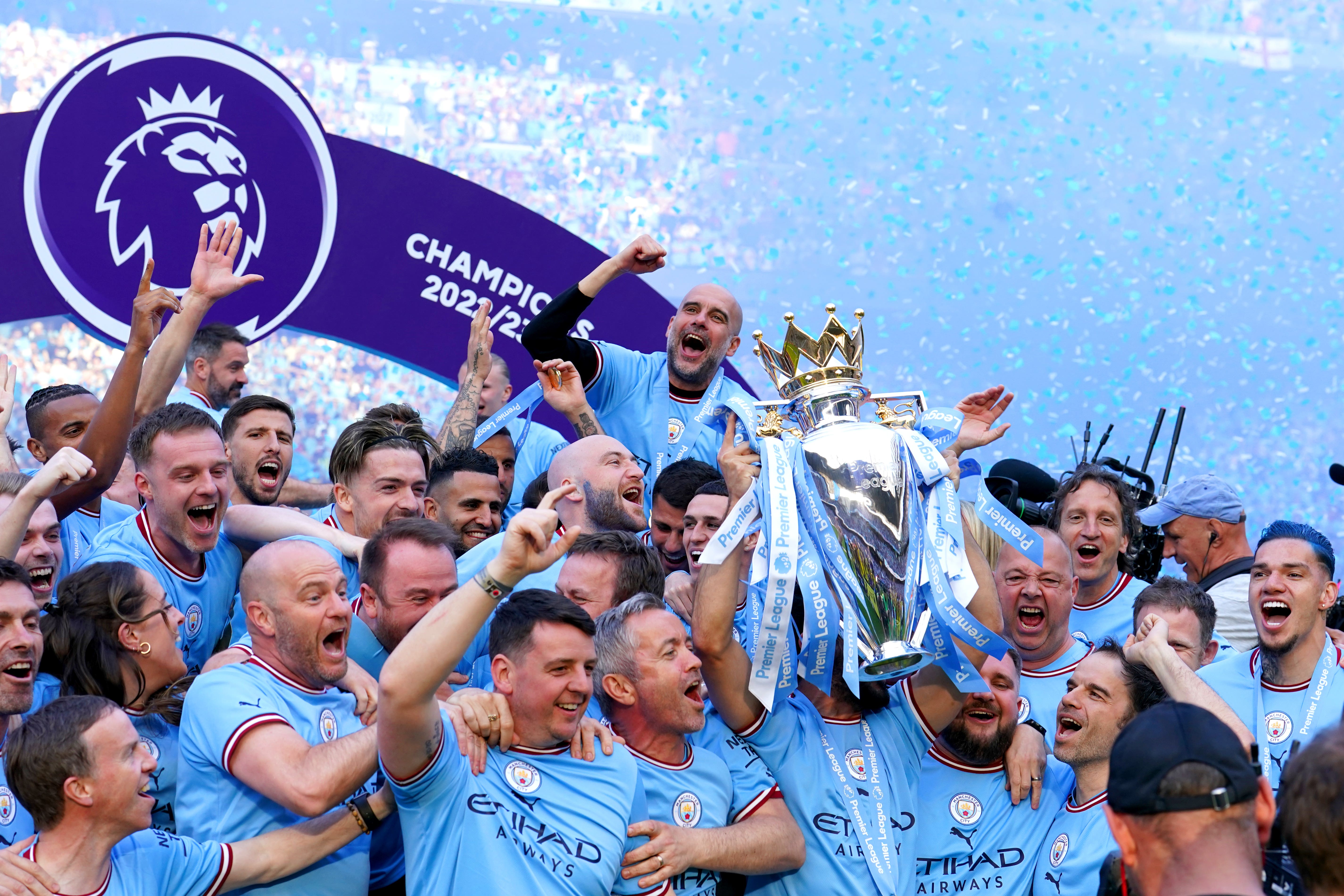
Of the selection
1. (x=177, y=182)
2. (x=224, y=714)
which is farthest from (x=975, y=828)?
→ (x=177, y=182)

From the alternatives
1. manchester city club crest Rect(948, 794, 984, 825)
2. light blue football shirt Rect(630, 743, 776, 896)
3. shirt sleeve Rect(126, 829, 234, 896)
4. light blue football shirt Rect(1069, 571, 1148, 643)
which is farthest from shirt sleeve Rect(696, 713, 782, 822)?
light blue football shirt Rect(1069, 571, 1148, 643)

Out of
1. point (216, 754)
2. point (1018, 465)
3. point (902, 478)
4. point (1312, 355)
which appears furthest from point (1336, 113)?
point (216, 754)

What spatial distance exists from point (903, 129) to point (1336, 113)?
2283mm

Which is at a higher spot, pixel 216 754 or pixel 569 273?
pixel 569 273

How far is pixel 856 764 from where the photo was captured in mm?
3385

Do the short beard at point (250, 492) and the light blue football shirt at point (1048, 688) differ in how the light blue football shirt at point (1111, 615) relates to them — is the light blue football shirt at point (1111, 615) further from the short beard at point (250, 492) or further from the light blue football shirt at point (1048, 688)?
the short beard at point (250, 492)

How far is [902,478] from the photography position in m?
3.16

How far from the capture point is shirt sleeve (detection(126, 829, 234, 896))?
268cm

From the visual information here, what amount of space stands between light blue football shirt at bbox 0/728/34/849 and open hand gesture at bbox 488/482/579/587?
3.54 feet

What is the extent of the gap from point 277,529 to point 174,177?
262 centimetres

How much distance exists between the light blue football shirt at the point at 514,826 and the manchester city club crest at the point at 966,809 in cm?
89

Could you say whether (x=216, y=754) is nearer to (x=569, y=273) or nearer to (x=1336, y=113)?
(x=569, y=273)

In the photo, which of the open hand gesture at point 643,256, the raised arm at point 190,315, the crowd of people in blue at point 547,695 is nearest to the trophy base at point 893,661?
the crowd of people in blue at point 547,695

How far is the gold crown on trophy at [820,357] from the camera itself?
331 centimetres
